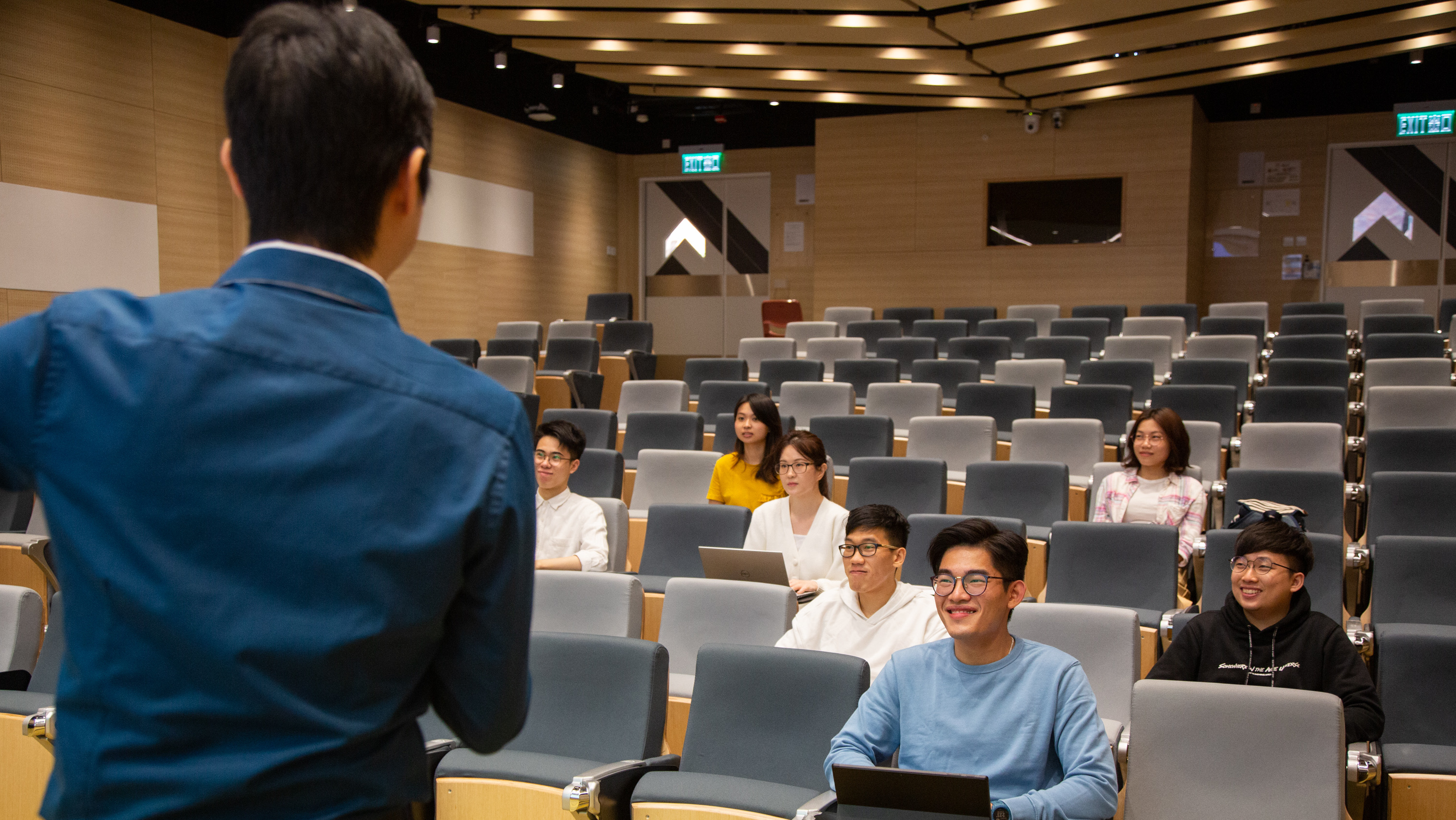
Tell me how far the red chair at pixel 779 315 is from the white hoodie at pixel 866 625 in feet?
25.3

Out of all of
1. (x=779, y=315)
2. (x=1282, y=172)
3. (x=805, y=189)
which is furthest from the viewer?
(x=805, y=189)

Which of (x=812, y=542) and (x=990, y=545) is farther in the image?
(x=812, y=542)

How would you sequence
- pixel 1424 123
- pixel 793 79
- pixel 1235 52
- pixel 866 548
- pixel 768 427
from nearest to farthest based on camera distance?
pixel 866 548 < pixel 768 427 < pixel 1235 52 < pixel 793 79 < pixel 1424 123

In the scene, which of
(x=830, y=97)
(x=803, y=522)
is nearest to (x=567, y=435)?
(x=803, y=522)

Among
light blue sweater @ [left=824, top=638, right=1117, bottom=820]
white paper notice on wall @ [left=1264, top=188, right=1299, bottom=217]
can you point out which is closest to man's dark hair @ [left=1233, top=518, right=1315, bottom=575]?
light blue sweater @ [left=824, top=638, right=1117, bottom=820]

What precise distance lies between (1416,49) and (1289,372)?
14.9 feet

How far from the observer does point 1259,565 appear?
9.91ft

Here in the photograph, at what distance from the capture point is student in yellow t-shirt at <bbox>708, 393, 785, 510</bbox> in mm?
5012

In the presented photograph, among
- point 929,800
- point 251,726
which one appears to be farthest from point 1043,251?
point 251,726

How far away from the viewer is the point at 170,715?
76 centimetres

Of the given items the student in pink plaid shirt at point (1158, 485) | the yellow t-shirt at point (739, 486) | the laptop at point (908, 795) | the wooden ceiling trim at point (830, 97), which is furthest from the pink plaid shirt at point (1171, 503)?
the wooden ceiling trim at point (830, 97)

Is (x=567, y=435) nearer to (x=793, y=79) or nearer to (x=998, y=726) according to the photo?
Answer: (x=998, y=726)

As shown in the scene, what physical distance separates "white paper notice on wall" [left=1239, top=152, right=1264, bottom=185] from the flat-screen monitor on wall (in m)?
1.58

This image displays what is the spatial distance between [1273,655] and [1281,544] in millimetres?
299
